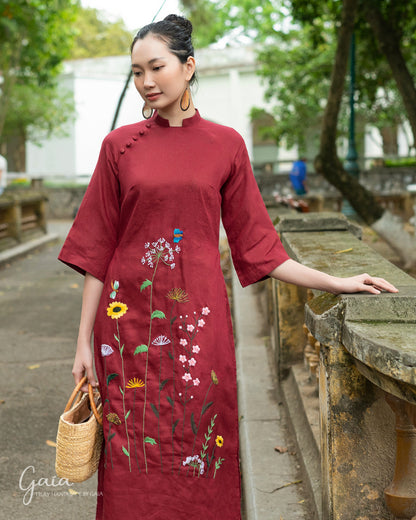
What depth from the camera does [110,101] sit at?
32531mm

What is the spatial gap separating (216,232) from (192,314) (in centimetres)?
30

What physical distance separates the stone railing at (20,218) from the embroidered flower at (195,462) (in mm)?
11734

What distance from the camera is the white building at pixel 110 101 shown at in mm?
31734

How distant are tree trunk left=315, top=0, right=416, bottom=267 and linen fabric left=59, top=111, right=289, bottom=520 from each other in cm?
545

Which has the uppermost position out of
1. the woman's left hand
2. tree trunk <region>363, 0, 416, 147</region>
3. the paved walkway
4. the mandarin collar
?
tree trunk <region>363, 0, 416, 147</region>

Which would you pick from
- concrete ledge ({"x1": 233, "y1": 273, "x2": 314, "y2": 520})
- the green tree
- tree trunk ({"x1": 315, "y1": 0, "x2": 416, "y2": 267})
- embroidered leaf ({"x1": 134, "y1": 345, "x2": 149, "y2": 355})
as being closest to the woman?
embroidered leaf ({"x1": 134, "y1": 345, "x2": 149, "y2": 355})

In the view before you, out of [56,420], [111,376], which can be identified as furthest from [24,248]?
[111,376]

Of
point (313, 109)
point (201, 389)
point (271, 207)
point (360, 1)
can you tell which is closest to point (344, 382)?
point (201, 389)

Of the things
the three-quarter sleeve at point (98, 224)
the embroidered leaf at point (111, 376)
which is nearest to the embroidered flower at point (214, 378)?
the embroidered leaf at point (111, 376)

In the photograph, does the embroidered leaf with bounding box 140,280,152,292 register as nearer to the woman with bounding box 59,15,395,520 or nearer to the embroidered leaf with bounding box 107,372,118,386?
the woman with bounding box 59,15,395,520

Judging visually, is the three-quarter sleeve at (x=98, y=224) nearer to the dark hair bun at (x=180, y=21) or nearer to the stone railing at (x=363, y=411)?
the dark hair bun at (x=180, y=21)

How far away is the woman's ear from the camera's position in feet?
7.50

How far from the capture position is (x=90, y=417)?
2273 millimetres

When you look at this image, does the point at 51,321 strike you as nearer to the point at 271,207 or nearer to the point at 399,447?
the point at 271,207
